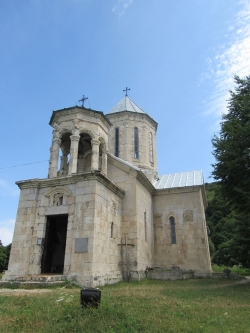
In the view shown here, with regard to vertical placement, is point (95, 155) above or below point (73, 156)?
above

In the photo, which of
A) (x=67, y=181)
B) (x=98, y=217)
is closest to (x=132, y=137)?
(x=67, y=181)

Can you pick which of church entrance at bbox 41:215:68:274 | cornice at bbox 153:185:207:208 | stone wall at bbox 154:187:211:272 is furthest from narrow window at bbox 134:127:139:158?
church entrance at bbox 41:215:68:274

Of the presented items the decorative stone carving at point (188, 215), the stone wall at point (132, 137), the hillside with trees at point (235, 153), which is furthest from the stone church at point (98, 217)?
the hillside with trees at point (235, 153)

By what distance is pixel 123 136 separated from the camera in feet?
63.0

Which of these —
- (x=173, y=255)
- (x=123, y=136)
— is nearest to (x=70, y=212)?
(x=173, y=255)

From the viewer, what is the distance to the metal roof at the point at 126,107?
66.6 feet

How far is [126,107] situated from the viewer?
20453 millimetres

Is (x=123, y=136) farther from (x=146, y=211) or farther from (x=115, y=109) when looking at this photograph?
(x=146, y=211)

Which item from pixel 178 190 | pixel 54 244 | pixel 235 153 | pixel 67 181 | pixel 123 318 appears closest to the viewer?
pixel 123 318

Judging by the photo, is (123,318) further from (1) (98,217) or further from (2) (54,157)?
(2) (54,157)

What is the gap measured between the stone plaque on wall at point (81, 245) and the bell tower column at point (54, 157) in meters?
3.69

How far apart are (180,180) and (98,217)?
8618 mm

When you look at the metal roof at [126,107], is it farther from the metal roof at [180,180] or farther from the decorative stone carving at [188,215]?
the decorative stone carving at [188,215]

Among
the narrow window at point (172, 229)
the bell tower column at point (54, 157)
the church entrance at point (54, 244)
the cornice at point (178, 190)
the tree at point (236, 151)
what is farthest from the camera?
the cornice at point (178, 190)
